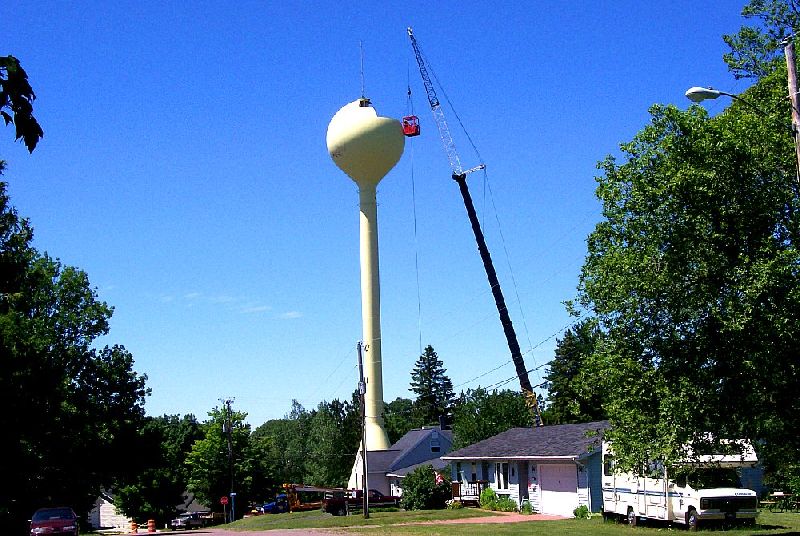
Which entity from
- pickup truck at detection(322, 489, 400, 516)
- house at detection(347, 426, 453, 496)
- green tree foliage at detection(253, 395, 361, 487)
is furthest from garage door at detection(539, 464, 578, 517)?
green tree foliage at detection(253, 395, 361, 487)

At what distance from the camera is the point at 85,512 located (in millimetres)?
61031

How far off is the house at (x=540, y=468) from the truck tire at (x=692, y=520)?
8123mm

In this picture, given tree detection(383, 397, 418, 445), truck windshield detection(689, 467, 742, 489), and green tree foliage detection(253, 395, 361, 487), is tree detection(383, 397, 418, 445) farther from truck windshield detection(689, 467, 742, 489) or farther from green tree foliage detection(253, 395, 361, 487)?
truck windshield detection(689, 467, 742, 489)

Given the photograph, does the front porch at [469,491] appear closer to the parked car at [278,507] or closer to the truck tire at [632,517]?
the truck tire at [632,517]

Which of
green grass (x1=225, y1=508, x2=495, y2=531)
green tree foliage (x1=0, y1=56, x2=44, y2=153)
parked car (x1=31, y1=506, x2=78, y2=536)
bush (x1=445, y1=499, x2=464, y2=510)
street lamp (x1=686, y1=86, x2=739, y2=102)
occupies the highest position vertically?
street lamp (x1=686, y1=86, x2=739, y2=102)

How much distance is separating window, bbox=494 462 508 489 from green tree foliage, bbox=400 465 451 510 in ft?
11.6

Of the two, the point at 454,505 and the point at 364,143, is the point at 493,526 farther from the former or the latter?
the point at 364,143

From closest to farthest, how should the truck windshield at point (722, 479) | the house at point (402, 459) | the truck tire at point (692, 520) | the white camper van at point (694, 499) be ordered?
the truck windshield at point (722, 479), the white camper van at point (694, 499), the truck tire at point (692, 520), the house at point (402, 459)

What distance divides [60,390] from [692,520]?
33.2 metres

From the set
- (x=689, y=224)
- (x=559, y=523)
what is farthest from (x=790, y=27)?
(x=559, y=523)

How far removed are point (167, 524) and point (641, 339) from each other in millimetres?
69093

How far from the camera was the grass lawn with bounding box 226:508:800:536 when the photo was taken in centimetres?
3331

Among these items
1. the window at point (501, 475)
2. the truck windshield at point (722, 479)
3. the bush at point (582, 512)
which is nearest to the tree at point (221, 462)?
the window at point (501, 475)

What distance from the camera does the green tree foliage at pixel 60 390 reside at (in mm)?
42031
